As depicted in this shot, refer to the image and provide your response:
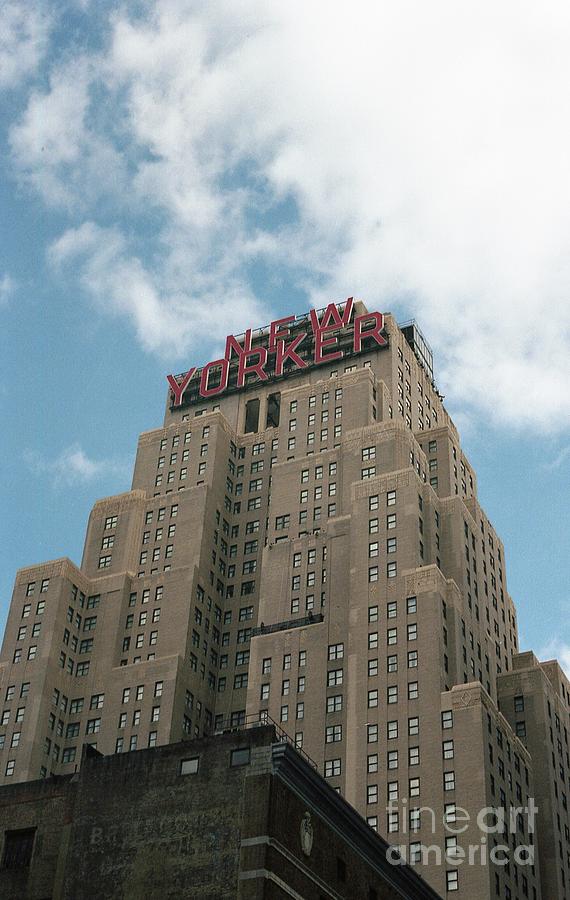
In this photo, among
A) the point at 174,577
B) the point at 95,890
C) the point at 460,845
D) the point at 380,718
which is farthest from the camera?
the point at 174,577

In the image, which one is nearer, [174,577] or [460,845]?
[460,845]

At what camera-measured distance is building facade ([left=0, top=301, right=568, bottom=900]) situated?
140 metres

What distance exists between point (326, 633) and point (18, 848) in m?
78.1

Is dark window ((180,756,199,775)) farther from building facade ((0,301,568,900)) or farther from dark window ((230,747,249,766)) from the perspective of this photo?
building facade ((0,301,568,900))

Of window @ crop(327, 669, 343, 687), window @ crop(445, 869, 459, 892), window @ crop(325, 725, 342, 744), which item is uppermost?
window @ crop(327, 669, 343, 687)

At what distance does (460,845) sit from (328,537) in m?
49.9

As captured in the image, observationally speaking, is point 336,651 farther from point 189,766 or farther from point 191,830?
point 191,830

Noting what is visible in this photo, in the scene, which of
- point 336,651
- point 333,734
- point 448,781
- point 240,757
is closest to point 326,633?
point 336,651

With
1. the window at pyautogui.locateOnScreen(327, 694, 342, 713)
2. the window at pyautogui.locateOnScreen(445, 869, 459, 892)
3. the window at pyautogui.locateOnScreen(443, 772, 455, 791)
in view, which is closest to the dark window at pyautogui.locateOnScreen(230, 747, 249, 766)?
the window at pyautogui.locateOnScreen(445, 869, 459, 892)

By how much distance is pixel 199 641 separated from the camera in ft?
584

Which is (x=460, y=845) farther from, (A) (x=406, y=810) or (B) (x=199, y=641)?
(B) (x=199, y=641)

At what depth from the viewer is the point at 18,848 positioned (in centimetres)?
8450

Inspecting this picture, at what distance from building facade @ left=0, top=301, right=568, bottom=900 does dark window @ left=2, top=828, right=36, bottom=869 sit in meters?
57.3

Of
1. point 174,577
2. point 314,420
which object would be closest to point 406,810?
point 174,577
